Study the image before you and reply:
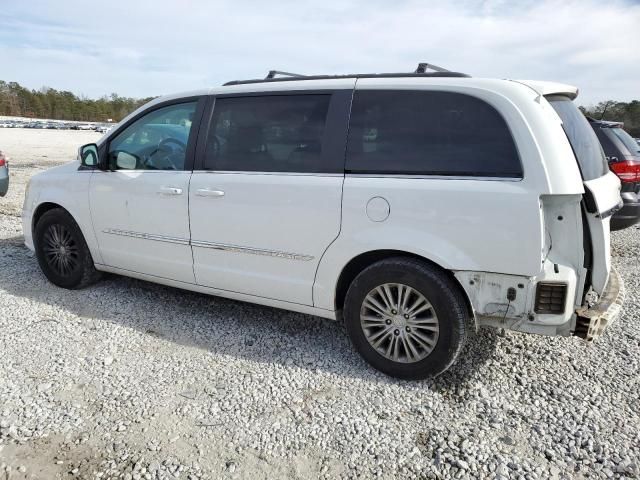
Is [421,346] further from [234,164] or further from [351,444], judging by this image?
[234,164]

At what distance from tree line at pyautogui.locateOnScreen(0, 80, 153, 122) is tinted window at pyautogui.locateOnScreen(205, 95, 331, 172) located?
10961 centimetres

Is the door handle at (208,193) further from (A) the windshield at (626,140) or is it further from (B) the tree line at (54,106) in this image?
(B) the tree line at (54,106)

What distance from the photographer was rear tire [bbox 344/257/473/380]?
10.0 ft

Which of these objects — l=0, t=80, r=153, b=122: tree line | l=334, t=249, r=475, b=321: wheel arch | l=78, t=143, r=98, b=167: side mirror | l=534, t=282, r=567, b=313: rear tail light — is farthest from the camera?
l=0, t=80, r=153, b=122: tree line

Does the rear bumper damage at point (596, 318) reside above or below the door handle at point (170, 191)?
below

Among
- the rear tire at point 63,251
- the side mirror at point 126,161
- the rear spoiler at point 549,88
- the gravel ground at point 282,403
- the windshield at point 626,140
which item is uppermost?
the rear spoiler at point 549,88

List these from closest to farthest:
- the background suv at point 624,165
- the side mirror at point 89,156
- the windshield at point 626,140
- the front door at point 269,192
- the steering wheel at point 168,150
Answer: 1. the front door at point 269,192
2. the steering wheel at point 168,150
3. the side mirror at point 89,156
4. the background suv at point 624,165
5. the windshield at point 626,140

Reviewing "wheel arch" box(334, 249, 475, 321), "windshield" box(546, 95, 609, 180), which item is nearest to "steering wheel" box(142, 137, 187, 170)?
"wheel arch" box(334, 249, 475, 321)

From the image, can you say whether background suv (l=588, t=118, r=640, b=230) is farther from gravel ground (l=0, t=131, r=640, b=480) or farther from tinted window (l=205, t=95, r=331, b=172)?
tinted window (l=205, t=95, r=331, b=172)

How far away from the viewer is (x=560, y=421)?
2.85 m

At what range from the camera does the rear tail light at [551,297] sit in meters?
2.84

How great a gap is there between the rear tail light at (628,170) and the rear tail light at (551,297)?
394 centimetres

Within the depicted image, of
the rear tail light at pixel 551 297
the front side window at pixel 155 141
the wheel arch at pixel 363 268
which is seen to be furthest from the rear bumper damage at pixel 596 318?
the front side window at pixel 155 141

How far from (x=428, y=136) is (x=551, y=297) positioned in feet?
3.96
